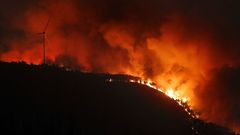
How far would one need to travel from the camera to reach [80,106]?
121 meters

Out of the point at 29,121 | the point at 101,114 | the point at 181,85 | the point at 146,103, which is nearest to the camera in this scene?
the point at 29,121

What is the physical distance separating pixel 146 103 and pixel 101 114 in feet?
40.1

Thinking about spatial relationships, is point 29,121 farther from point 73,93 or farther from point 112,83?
point 112,83

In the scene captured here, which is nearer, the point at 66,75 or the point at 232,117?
the point at 66,75

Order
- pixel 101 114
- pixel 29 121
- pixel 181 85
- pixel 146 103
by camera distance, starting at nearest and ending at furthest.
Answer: pixel 29 121 < pixel 101 114 < pixel 146 103 < pixel 181 85

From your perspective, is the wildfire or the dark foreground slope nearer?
the dark foreground slope

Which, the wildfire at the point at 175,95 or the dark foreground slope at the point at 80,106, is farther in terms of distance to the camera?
the wildfire at the point at 175,95

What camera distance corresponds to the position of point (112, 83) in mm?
133000

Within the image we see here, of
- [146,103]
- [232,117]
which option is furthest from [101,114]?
[232,117]

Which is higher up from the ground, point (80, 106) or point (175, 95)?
point (175, 95)

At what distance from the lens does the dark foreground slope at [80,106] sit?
370ft

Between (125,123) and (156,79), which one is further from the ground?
(156,79)

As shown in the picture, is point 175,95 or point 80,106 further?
point 175,95

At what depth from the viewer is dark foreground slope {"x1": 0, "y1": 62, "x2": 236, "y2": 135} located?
11281 cm
